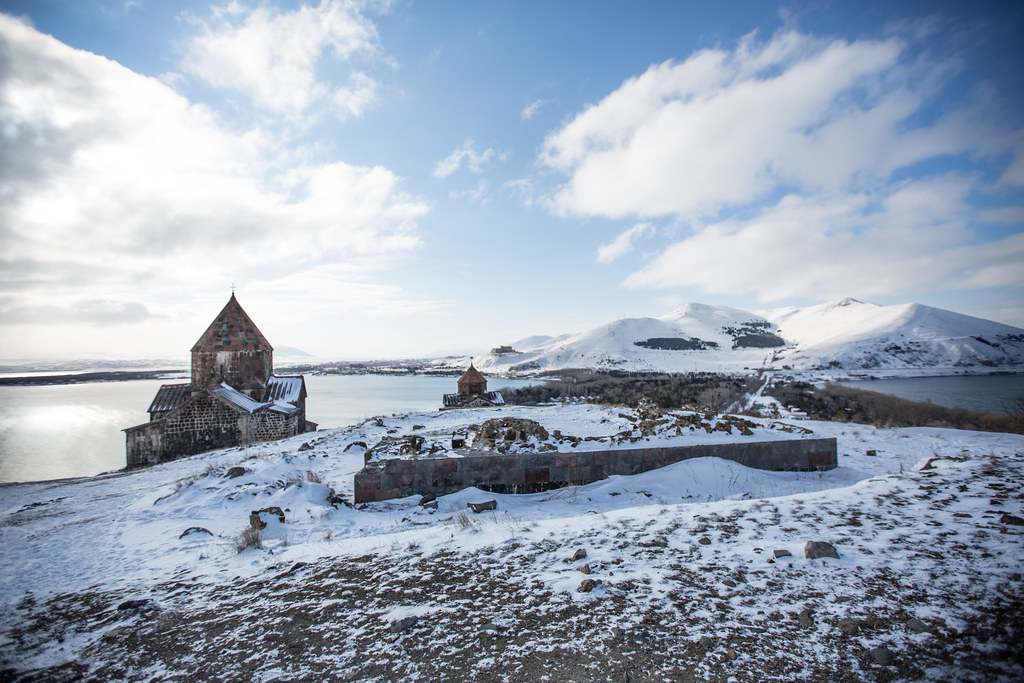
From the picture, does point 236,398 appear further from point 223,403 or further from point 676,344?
point 676,344

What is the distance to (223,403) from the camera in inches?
660

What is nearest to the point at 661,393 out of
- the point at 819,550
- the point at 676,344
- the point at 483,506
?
the point at 483,506

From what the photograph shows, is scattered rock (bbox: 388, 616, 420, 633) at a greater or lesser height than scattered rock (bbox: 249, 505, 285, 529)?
greater

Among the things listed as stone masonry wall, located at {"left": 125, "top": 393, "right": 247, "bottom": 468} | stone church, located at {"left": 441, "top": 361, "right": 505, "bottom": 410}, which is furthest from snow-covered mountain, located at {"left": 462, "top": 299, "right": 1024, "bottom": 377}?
stone masonry wall, located at {"left": 125, "top": 393, "right": 247, "bottom": 468}

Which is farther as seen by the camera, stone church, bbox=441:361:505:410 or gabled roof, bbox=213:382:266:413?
stone church, bbox=441:361:505:410

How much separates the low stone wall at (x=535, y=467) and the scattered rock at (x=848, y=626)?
15.2 ft

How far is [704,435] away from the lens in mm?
8016

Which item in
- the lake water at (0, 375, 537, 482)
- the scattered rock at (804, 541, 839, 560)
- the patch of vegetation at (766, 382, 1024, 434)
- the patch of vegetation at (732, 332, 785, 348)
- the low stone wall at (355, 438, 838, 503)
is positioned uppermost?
the patch of vegetation at (732, 332, 785, 348)

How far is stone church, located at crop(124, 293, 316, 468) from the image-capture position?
53.9 ft

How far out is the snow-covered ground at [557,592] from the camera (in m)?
2.34

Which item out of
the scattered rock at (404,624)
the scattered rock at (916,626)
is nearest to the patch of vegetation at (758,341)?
the scattered rock at (916,626)

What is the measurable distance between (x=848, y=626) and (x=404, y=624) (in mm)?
2608

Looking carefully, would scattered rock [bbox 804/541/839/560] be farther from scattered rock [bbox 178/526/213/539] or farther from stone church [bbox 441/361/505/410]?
stone church [bbox 441/361/505/410]

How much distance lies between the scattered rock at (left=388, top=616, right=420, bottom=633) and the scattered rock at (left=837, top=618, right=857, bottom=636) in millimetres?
2504
